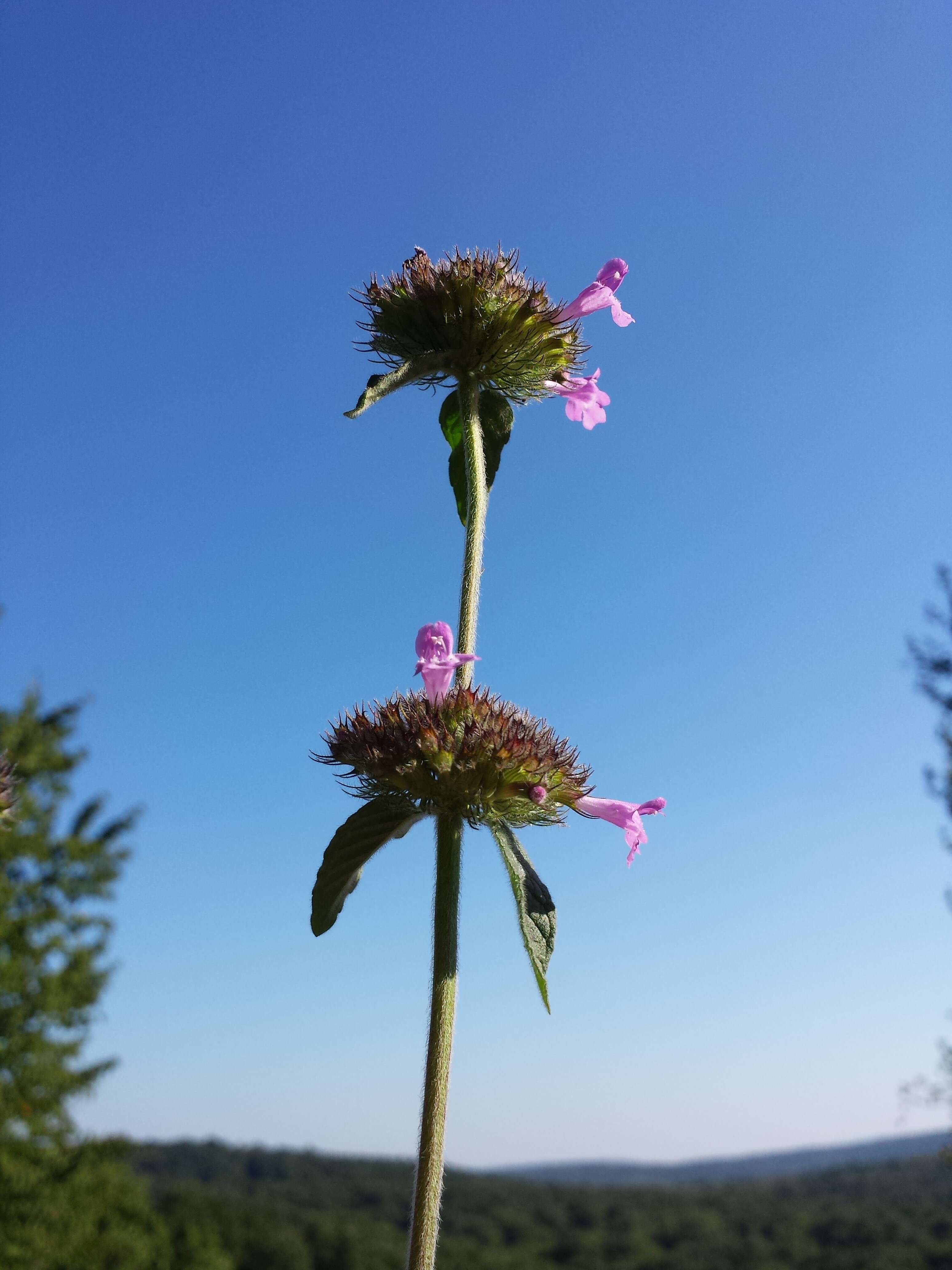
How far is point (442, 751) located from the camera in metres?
2.41

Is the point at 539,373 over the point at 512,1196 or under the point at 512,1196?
over

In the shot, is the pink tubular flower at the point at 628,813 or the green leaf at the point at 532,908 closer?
the green leaf at the point at 532,908

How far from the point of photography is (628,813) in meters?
2.79

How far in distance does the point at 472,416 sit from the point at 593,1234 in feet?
262

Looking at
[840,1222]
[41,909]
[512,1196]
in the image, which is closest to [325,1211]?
[512,1196]

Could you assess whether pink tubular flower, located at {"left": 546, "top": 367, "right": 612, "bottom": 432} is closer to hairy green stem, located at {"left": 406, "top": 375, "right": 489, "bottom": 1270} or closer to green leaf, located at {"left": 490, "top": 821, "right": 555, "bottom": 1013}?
hairy green stem, located at {"left": 406, "top": 375, "right": 489, "bottom": 1270}

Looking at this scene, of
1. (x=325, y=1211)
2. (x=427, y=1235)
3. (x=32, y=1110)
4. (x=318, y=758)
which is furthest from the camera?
(x=325, y=1211)

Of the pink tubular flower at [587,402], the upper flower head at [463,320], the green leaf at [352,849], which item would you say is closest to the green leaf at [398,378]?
the upper flower head at [463,320]

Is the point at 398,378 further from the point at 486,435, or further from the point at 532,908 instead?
the point at 532,908

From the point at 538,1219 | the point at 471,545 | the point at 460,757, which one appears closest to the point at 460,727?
the point at 460,757

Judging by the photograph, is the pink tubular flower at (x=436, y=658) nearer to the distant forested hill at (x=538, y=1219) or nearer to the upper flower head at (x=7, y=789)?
the upper flower head at (x=7, y=789)

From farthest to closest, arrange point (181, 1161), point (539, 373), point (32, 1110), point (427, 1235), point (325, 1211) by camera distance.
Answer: point (181, 1161) → point (325, 1211) → point (32, 1110) → point (539, 373) → point (427, 1235)

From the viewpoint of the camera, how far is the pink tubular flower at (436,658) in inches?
105

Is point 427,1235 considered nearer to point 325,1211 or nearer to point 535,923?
point 535,923
